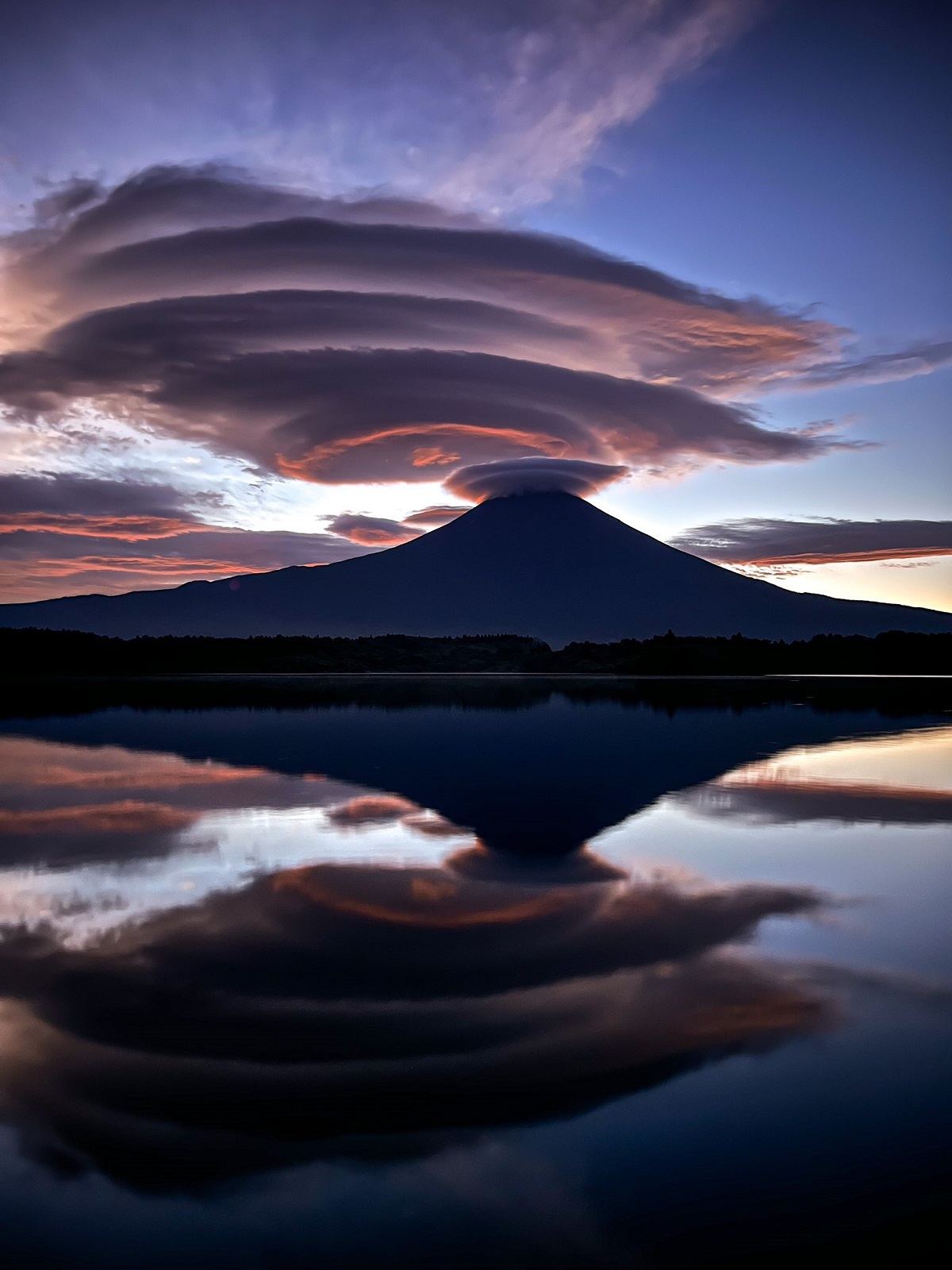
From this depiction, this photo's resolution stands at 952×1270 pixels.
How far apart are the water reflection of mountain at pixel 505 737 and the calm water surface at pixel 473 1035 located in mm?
509

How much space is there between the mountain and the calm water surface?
12256 centimetres

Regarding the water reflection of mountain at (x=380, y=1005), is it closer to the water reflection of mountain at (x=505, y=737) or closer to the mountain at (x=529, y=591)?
the water reflection of mountain at (x=505, y=737)

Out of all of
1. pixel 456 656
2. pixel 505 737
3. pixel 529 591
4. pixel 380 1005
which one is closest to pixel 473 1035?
pixel 380 1005

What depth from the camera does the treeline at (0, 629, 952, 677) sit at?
216 feet

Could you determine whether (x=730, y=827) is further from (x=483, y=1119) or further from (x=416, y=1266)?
(x=416, y=1266)

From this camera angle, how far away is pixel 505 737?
19.7m

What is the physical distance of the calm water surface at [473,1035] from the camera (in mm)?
3164

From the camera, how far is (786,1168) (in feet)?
11.2

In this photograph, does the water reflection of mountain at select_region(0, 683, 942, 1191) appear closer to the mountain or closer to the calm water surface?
the calm water surface

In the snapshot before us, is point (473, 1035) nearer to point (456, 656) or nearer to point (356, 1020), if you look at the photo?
point (356, 1020)

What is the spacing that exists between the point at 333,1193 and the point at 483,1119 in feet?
2.25

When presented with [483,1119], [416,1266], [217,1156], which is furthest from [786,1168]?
[217,1156]

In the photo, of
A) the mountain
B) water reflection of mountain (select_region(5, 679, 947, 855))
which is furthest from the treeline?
the mountain

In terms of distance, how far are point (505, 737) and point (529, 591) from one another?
436ft
